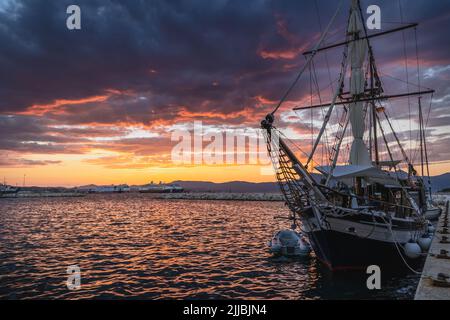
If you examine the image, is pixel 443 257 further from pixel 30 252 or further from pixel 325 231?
pixel 30 252

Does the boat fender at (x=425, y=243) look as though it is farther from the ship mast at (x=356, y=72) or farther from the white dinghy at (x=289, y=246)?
the white dinghy at (x=289, y=246)

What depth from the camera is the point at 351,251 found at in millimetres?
18609

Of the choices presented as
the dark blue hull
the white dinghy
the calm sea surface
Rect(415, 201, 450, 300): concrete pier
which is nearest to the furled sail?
the white dinghy

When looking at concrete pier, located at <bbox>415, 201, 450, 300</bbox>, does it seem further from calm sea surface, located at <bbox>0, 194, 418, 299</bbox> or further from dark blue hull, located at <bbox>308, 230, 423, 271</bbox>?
dark blue hull, located at <bbox>308, 230, 423, 271</bbox>

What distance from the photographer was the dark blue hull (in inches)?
731

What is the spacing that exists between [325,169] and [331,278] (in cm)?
720

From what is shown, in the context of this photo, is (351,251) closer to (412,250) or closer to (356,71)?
(412,250)

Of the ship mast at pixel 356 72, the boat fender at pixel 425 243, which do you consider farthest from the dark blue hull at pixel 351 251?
the ship mast at pixel 356 72

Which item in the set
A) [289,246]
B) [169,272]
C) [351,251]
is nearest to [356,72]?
[351,251]

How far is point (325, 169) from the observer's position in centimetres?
2159

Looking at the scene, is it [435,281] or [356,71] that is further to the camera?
[356,71]
